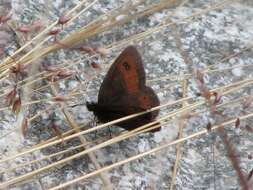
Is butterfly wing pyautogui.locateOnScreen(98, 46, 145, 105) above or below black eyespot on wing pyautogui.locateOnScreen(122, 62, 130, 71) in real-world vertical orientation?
below

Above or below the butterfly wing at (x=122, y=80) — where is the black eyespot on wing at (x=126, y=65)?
above

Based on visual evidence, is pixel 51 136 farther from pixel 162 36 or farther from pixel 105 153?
pixel 162 36

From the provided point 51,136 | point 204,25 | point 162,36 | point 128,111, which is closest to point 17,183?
point 51,136

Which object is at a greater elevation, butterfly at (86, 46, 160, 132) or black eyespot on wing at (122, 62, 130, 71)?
black eyespot on wing at (122, 62, 130, 71)

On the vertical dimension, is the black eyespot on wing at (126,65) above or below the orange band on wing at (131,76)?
above
